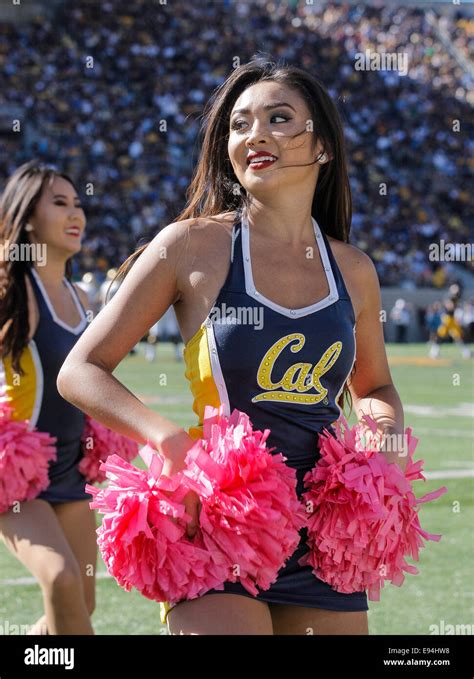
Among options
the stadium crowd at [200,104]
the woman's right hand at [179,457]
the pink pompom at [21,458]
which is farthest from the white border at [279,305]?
the stadium crowd at [200,104]

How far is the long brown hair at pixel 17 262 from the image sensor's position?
12.0ft

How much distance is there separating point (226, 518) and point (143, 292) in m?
0.47

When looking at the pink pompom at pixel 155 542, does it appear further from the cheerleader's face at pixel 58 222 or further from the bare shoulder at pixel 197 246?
the cheerleader's face at pixel 58 222

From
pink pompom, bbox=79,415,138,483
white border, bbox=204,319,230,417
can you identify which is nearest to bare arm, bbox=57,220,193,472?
white border, bbox=204,319,230,417

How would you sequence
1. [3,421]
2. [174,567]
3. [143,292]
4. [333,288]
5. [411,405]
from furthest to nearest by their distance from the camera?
1. [411,405]
2. [3,421]
3. [333,288]
4. [143,292]
5. [174,567]

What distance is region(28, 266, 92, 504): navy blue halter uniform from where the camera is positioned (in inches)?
143

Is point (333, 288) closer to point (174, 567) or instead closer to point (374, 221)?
point (174, 567)

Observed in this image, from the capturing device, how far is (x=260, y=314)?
2201mm

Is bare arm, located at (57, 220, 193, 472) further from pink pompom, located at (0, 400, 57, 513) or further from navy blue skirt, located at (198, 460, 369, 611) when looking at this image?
pink pompom, located at (0, 400, 57, 513)

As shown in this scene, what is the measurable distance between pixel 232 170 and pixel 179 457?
29.8 inches

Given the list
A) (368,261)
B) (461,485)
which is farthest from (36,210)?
(461,485)

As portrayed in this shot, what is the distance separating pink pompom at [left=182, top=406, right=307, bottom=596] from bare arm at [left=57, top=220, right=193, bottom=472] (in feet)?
0.24

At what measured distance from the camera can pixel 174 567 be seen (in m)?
2.00

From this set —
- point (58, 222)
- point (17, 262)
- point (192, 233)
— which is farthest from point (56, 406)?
point (192, 233)
